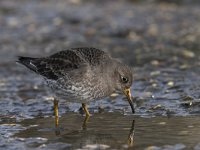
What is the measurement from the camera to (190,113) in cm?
1003

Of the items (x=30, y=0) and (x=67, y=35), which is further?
(x=30, y=0)

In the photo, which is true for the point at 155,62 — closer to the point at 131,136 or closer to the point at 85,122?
the point at 85,122

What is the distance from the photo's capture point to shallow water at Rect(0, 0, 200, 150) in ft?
28.9

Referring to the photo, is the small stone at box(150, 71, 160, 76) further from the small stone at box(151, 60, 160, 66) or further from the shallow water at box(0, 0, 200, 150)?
the small stone at box(151, 60, 160, 66)

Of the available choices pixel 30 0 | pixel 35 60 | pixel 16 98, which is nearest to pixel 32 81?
pixel 16 98

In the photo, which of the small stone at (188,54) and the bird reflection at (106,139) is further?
the small stone at (188,54)

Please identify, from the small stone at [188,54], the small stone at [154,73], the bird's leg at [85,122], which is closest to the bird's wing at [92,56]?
the bird's leg at [85,122]

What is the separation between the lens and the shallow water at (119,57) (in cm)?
882

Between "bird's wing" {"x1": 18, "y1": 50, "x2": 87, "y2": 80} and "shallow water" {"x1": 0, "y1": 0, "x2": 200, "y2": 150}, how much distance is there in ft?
2.50

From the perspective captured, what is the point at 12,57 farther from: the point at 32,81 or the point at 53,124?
the point at 53,124

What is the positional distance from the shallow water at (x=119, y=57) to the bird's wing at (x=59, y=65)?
762 millimetres

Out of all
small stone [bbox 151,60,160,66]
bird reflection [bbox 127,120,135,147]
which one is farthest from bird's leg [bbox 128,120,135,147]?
small stone [bbox 151,60,160,66]

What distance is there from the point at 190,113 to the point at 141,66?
12.4ft

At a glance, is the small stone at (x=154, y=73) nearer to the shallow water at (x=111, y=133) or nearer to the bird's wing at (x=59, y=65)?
the shallow water at (x=111, y=133)
